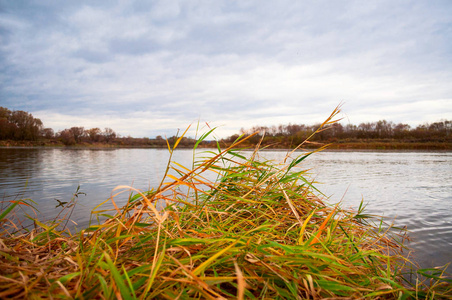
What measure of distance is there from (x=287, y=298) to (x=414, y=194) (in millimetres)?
8450

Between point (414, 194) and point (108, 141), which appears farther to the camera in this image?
point (108, 141)

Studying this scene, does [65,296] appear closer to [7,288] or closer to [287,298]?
[7,288]

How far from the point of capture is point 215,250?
97 centimetres

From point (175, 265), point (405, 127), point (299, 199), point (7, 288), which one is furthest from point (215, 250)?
point (405, 127)

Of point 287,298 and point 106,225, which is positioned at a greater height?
point 106,225

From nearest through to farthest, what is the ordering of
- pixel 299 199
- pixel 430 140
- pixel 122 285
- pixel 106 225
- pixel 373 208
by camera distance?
pixel 122 285 < pixel 106 225 < pixel 299 199 < pixel 373 208 < pixel 430 140

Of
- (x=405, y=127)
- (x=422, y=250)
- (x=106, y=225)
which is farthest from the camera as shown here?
(x=405, y=127)

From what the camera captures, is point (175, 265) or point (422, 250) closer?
point (175, 265)

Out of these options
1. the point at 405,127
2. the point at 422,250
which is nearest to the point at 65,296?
the point at 422,250

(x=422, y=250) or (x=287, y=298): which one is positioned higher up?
(x=287, y=298)

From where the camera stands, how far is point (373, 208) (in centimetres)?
546

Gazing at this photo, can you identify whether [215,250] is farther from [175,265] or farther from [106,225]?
[106,225]

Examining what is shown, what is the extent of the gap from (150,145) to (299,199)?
92097mm

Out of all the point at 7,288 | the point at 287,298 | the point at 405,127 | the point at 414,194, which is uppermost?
the point at 405,127
